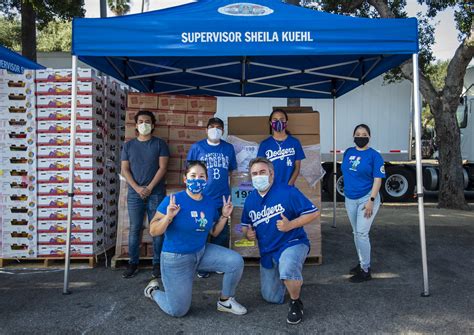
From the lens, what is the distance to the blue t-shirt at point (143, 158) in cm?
481

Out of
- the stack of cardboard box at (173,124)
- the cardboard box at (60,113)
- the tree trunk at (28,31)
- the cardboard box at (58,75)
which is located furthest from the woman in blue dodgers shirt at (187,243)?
the tree trunk at (28,31)

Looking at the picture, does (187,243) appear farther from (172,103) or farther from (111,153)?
(111,153)

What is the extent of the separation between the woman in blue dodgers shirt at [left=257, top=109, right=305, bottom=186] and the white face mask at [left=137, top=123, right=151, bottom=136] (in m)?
1.38

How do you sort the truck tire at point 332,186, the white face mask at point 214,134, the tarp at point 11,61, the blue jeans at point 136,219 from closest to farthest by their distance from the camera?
1. the white face mask at point 214,134
2. the blue jeans at point 136,219
3. the tarp at point 11,61
4. the truck tire at point 332,186

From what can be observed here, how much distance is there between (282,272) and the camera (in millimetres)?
3541

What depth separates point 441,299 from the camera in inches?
161

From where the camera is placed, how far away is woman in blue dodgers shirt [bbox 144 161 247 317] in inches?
138

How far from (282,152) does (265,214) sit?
1342mm

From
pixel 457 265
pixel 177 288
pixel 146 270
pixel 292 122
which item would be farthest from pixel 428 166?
pixel 177 288

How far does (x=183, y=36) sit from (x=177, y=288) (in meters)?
2.39

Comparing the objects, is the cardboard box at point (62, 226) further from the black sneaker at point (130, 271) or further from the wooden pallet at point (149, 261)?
the black sneaker at point (130, 271)

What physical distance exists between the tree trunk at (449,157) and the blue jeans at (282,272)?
7.47 metres

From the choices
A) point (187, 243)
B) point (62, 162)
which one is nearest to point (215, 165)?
point (187, 243)

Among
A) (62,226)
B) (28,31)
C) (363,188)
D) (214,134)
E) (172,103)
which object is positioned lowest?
(62,226)
